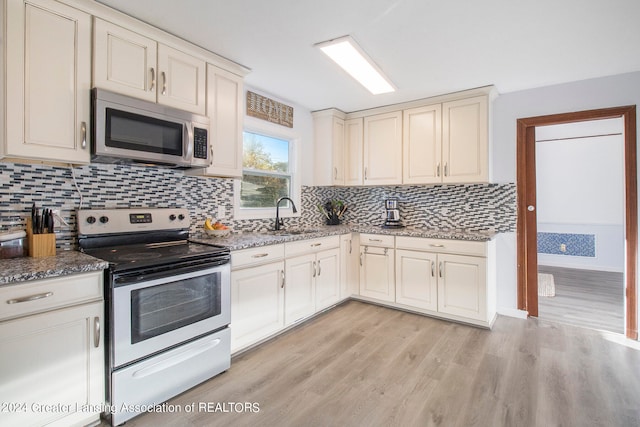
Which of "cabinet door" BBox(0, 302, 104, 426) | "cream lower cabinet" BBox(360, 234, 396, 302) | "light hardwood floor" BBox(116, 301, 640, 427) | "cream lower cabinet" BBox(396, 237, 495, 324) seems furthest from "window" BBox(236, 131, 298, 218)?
"cabinet door" BBox(0, 302, 104, 426)

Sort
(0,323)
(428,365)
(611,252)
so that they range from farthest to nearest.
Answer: (611,252)
(428,365)
(0,323)

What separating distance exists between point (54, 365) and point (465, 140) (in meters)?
3.63

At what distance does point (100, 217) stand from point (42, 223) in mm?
305

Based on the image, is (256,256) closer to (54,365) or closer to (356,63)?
(54,365)

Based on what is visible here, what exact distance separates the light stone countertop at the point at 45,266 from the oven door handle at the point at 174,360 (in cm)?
63

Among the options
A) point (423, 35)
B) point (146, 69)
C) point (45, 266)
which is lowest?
point (45, 266)

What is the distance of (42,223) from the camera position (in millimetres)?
1816

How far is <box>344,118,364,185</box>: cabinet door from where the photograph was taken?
402cm

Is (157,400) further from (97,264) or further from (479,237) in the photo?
(479,237)

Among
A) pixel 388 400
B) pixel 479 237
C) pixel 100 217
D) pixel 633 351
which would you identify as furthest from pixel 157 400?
pixel 633 351

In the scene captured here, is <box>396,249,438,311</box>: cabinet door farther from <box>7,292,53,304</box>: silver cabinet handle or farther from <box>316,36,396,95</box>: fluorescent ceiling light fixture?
<box>7,292,53,304</box>: silver cabinet handle

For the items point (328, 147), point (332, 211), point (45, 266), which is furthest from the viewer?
point (332, 211)

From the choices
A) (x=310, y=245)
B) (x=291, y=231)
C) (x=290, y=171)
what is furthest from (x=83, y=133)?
(x=290, y=171)

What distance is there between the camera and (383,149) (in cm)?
384
